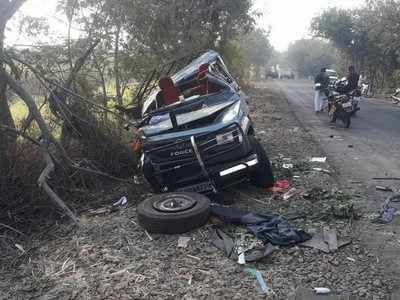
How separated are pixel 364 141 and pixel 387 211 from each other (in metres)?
5.25

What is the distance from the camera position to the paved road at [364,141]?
25.1ft

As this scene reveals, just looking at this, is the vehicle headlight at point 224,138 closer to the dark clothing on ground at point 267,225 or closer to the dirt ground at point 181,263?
the dirt ground at point 181,263

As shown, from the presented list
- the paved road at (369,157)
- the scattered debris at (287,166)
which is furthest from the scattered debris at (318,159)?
the scattered debris at (287,166)

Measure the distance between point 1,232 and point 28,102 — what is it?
1742 millimetres

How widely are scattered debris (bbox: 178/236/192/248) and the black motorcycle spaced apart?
8968 mm

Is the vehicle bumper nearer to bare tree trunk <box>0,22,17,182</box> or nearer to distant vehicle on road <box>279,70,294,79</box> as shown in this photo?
bare tree trunk <box>0,22,17,182</box>

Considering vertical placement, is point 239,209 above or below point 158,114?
below

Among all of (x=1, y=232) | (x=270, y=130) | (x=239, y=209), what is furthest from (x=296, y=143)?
(x=1, y=232)

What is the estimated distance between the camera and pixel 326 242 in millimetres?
4574

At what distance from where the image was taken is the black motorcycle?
12.5 metres

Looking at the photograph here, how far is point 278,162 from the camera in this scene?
8.02 m

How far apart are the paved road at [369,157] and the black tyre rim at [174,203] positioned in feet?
6.33

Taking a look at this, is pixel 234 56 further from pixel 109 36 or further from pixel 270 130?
pixel 109 36

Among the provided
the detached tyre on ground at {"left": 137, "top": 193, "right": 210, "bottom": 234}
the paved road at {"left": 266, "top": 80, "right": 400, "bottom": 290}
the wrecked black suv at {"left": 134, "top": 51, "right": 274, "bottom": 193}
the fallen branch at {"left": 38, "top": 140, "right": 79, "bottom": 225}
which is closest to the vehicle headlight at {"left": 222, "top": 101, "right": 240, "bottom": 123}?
the wrecked black suv at {"left": 134, "top": 51, "right": 274, "bottom": 193}
